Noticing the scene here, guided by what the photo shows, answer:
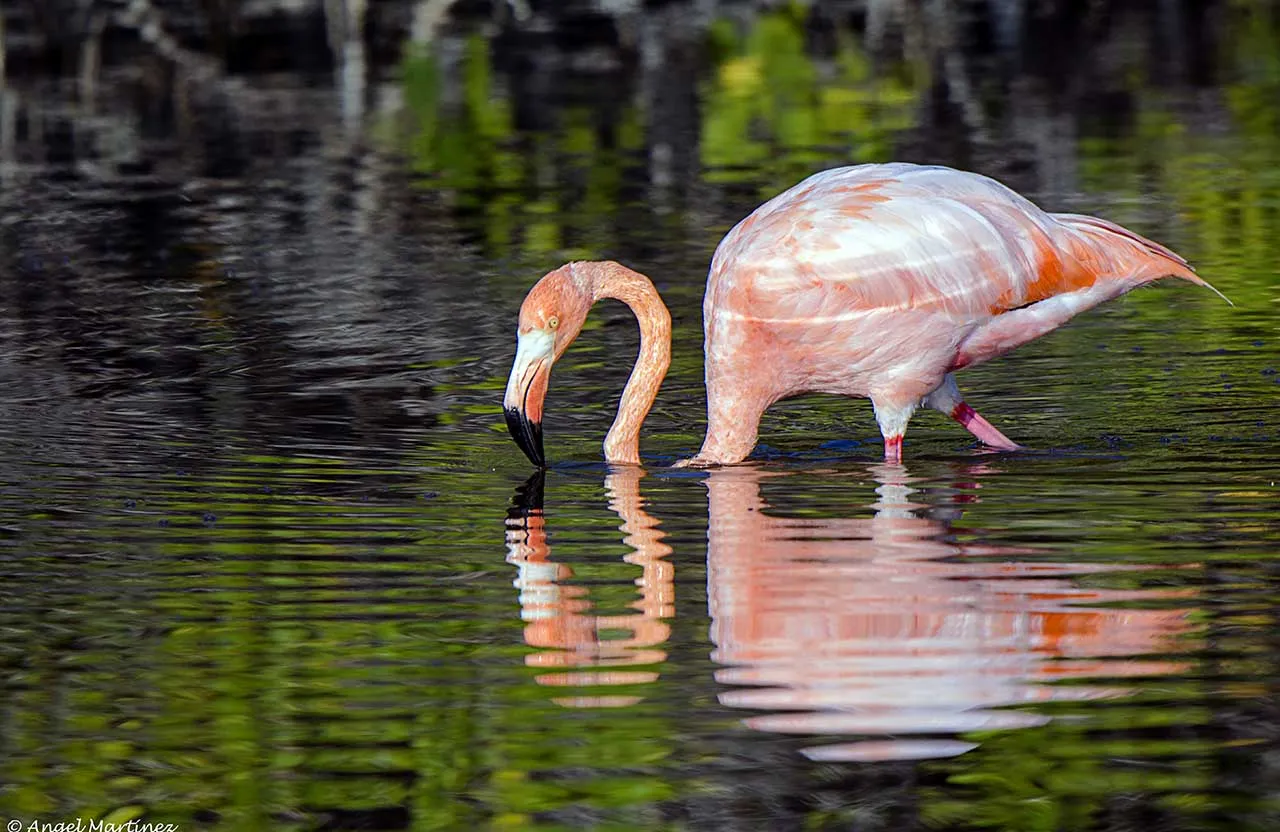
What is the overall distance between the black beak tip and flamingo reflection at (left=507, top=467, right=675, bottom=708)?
21.3 inches

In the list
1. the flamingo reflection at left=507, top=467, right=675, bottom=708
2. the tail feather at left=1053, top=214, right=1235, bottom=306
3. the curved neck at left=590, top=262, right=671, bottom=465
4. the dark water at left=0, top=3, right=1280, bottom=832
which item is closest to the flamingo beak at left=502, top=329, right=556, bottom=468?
the dark water at left=0, top=3, right=1280, bottom=832

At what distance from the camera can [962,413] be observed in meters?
7.85

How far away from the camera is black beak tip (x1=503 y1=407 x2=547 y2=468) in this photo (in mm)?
7391

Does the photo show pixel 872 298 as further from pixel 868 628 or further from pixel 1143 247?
pixel 868 628

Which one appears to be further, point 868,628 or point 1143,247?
point 1143,247

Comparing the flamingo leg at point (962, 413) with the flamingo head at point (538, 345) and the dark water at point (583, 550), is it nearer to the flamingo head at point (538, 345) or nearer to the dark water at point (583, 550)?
the dark water at point (583, 550)

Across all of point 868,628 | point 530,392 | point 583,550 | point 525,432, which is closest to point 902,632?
point 868,628

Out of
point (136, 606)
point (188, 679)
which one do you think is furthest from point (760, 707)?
point (136, 606)

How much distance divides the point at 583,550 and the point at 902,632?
4.24 ft

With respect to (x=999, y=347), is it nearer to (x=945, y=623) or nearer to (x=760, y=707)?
(x=945, y=623)

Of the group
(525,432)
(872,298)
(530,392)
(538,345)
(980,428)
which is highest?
(872,298)

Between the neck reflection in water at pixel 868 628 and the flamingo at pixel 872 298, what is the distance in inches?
39.5

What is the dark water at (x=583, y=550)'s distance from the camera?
4.61 metres

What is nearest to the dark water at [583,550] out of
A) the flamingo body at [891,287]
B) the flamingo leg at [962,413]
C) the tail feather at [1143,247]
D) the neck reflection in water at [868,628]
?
the neck reflection in water at [868,628]
